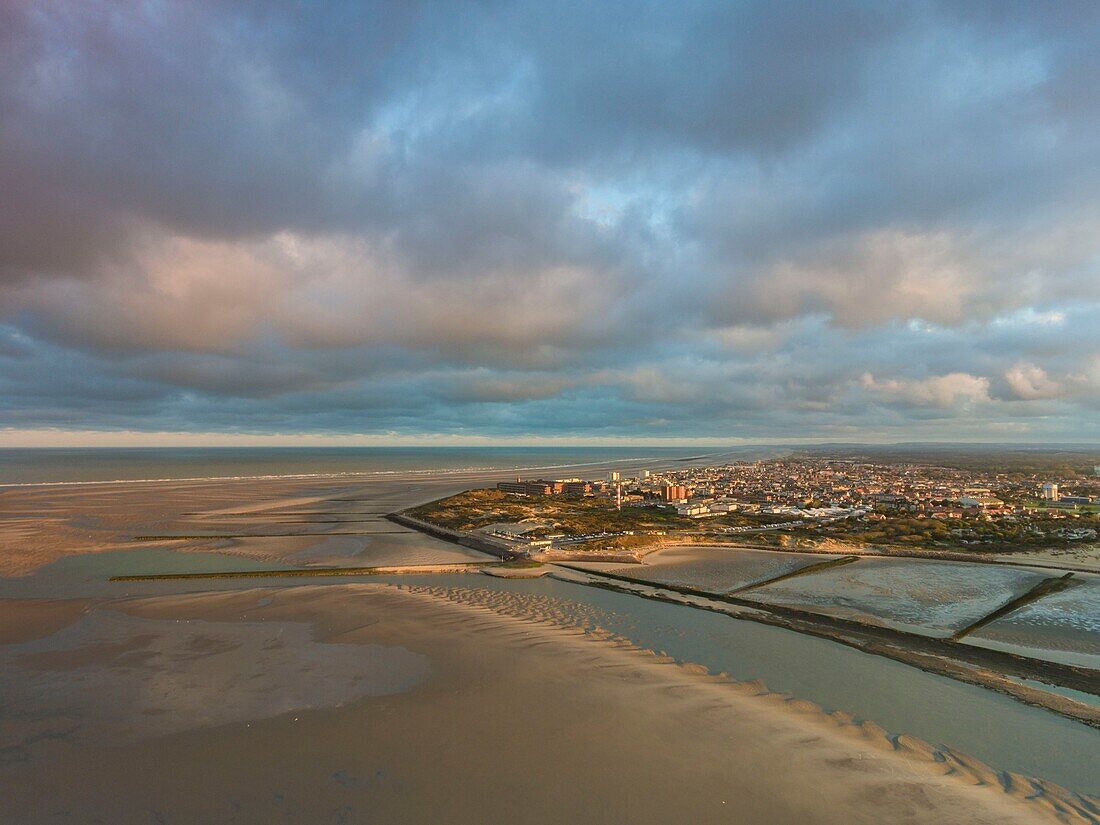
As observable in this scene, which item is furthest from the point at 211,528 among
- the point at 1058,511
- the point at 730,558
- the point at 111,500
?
the point at 1058,511

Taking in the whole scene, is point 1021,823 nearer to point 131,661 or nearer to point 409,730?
point 409,730

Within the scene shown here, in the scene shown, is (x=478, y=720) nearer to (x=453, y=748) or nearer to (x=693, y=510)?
(x=453, y=748)

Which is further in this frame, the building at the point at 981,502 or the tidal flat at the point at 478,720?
the building at the point at 981,502

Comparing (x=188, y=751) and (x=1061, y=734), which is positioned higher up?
(x=188, y=751)

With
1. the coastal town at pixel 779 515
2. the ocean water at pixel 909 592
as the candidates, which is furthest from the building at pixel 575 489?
the ocean water at pixel 909 592

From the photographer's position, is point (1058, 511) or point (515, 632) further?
point (1058, 511)

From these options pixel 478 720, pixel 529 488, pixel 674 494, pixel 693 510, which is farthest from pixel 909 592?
pixel 529 488

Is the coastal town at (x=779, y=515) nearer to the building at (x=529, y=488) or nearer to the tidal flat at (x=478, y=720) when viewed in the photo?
the building at (x=529, y=488)
